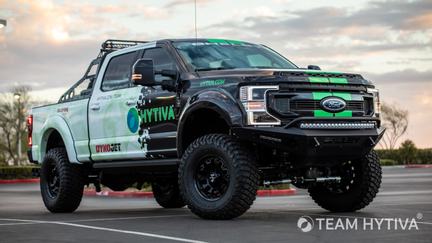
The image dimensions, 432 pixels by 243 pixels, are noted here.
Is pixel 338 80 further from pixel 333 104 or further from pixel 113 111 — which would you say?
pixel 113 111

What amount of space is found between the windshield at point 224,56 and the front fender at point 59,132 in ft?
9.07

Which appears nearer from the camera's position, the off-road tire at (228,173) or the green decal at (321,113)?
the off-road tire at (228,173)

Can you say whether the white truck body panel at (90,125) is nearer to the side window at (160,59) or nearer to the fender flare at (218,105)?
the side window at (160,59)

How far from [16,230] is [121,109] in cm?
295

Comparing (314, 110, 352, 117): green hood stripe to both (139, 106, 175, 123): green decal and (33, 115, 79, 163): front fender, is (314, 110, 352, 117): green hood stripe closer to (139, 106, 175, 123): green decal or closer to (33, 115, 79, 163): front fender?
(139, 106, 175, 123): green decal

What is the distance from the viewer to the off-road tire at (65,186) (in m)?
12.5

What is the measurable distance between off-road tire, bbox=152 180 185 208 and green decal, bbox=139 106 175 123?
8.33ft

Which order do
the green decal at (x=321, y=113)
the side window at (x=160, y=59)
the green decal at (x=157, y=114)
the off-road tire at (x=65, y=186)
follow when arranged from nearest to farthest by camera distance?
the green decal at (x=321, y=113), the green decal at (x=157, y=114), the side window at (x=160, y=59), the off-road tire at (x=65, y=186)

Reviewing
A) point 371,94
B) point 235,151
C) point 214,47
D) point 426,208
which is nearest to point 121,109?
point 214,47

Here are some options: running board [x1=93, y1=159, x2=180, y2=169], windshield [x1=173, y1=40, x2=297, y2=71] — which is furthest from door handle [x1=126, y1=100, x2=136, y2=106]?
windshield [x1=173, y1=40, x2=297, y2=71]

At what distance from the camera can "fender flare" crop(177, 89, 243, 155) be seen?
941 cm

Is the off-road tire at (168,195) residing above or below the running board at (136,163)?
below

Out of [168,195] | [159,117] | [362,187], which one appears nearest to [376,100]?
[362,187]

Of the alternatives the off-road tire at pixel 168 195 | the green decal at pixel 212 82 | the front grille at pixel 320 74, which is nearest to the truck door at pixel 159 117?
the green decal at pixel 212 82
